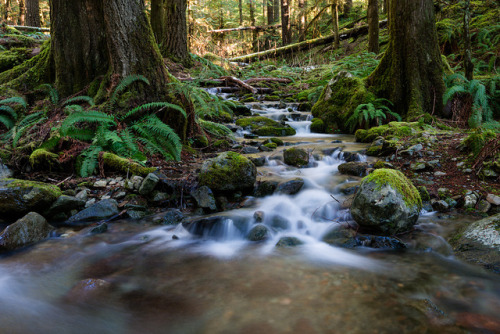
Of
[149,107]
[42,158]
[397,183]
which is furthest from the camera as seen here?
[149,107]

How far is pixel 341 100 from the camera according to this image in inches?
342

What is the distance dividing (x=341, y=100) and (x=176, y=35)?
6952 mm

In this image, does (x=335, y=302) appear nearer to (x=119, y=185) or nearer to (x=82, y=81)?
(x=119, y=185)

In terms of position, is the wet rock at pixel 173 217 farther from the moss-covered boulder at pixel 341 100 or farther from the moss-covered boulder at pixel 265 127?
the moss-covered boulder at pixel 341 100

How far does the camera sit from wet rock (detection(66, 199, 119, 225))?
3.92 metres

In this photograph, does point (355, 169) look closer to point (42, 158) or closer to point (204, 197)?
point (204, 197)

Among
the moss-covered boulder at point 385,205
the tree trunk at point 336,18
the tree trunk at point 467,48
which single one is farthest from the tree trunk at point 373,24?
the moss-covered boulder at point 385,205

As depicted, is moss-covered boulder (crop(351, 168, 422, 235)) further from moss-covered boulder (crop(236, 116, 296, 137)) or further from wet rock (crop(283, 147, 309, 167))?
moss-covered boulder (crop(236, 116, 296, 137))

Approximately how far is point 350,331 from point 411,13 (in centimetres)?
734

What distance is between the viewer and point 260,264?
3.10 meters

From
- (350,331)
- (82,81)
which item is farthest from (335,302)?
(82,81)

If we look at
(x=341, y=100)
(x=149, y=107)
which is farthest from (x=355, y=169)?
(x=341, y=100)

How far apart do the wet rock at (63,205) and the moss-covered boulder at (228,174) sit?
163cm

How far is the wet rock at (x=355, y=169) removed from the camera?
16.3 ft
